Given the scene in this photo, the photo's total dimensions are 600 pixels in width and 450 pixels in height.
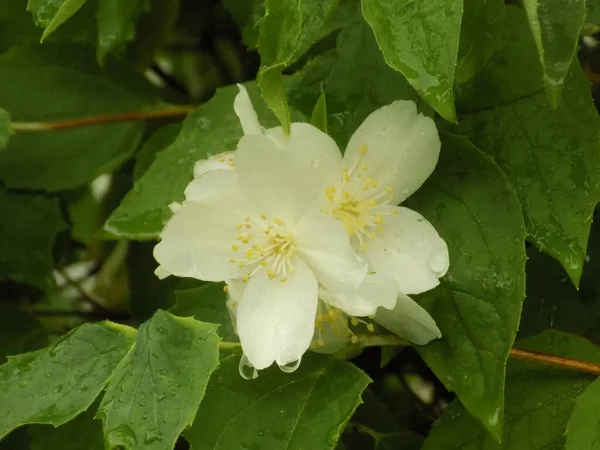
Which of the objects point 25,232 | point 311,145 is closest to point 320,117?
point 311,145

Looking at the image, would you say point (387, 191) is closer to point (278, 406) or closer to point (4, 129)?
point (278, 406)

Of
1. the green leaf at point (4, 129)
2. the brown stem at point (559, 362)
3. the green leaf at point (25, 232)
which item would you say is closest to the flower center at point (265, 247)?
the brown stem at point (559, 362)

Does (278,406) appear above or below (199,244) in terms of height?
below

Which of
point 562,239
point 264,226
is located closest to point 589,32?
point 562,239

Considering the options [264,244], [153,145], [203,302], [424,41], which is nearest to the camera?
[424,41]

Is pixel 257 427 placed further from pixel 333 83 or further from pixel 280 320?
pixel 333 83

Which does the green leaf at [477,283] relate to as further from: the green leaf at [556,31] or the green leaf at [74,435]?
the green leaf at [74,435]
